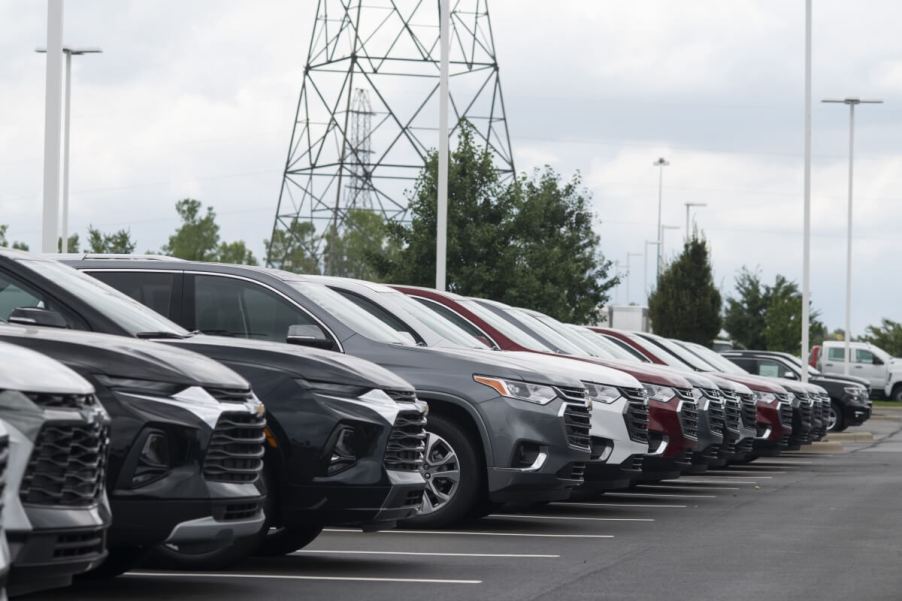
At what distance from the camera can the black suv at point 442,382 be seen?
36.7 feet

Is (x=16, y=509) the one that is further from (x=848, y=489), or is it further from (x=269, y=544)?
(x=848, y=489)

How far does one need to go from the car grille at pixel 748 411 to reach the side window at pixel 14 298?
44.0 feet

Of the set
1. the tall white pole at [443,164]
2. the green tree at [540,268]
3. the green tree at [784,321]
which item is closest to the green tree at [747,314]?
the green tree at [784,321]

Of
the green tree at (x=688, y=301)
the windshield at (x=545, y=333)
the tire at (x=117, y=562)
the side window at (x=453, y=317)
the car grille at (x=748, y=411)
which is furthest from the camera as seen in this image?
the green tree at (x=688, y=301)

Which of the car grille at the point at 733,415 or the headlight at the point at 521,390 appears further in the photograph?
the car grille at the point at 733,415

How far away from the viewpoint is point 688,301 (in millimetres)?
65500

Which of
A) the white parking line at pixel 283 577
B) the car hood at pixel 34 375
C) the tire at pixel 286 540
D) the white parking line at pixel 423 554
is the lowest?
the white parking line at pixel 423 554

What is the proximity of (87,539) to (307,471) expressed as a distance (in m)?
2.91

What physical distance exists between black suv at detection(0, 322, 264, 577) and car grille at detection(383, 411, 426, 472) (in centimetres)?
157

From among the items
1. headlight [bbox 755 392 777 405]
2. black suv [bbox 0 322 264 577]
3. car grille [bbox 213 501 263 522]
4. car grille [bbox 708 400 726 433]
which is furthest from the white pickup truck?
black suv [bbox 0 322 264 577]

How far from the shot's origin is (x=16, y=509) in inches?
241

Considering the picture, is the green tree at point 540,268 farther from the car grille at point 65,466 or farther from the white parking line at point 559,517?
the car grille at point 65,466

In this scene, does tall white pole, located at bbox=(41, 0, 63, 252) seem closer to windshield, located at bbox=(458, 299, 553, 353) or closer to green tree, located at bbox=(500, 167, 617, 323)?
windshield, located at bbox=(458, 299, 553, 353)

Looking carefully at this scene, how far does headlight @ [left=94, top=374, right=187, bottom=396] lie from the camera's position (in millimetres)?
7891
